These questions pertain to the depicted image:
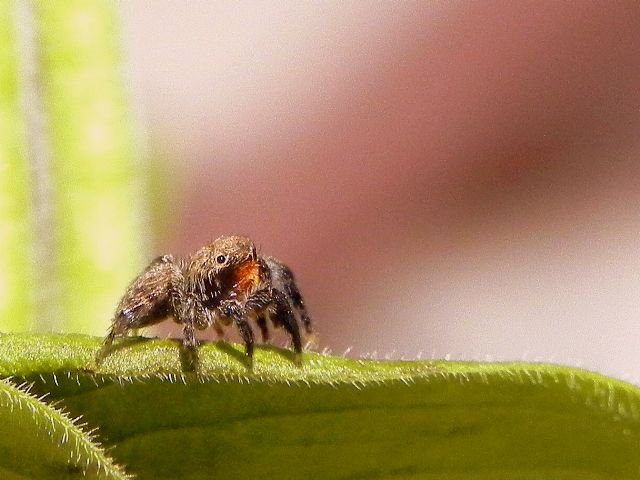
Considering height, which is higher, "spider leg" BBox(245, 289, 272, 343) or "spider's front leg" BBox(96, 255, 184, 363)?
"spider's front leg" BBox(96, 255, 184, 363)

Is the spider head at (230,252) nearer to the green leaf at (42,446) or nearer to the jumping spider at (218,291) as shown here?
the jumping spider at (218,291)

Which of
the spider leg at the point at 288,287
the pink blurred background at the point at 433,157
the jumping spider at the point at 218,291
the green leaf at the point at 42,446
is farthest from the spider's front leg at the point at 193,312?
the pink blurred background at the point at 433,157

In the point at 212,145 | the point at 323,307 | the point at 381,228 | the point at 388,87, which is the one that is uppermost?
the point at 388,87

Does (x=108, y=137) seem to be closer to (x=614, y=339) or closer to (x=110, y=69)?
(x=110, y=69)

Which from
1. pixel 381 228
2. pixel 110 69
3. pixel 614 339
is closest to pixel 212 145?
pixel 381 228

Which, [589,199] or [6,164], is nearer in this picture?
[6,164]

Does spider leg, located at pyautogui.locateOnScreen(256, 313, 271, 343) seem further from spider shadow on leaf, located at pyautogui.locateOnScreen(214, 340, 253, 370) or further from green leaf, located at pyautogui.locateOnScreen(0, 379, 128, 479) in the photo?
green leaf, located at pyautogui.locateOnScreen(0, 379, 128, 479)

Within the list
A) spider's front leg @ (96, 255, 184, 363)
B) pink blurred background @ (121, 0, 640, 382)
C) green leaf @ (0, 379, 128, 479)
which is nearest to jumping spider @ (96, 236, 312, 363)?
spider's front leg @ (96, 255, 184, 363)

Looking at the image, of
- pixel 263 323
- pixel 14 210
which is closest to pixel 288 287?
pixel 263 323
